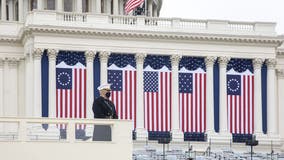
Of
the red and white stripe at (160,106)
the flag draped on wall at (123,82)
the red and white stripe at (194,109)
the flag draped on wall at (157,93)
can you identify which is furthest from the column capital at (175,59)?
the flag draped on wall at (123,82)

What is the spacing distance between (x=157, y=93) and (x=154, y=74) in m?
1.24

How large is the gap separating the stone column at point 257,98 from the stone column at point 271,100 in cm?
60

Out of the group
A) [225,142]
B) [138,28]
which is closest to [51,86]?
[138,28]

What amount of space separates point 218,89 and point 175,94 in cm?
296

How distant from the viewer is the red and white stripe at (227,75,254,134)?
73.0 m

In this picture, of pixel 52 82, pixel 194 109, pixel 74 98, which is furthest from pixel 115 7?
pixel 52 82

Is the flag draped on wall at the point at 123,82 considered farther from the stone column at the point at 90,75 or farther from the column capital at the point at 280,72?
the column capital at the point at 280,72

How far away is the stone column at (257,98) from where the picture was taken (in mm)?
73438

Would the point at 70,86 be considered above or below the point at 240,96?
above

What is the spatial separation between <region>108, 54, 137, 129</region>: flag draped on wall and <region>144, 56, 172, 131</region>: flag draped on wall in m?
0.85

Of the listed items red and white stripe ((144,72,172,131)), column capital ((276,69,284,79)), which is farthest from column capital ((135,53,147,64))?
column capital ((276,69,284,79))

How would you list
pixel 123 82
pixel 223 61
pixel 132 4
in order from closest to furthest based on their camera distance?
pixel 123 82, pixel 223 61, pixel 132 4

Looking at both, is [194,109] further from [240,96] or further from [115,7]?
[115,7]

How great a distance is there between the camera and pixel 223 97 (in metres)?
73.1
